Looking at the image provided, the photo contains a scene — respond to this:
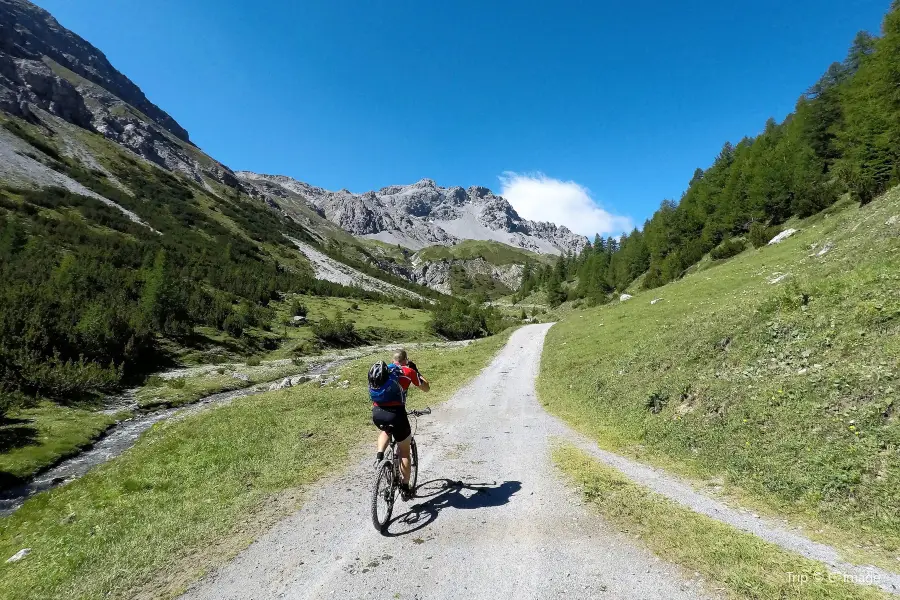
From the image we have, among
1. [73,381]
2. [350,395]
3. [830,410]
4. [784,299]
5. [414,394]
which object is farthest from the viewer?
[73,381]

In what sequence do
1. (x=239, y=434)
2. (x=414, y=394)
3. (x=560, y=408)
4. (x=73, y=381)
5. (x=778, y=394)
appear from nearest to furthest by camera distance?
(x=778, y=394), (x=239, y=434), (x=560, y=408), (x=414, y=394), (x=73, y=381)

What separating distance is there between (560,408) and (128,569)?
1671cm

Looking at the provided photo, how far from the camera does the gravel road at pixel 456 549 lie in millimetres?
6211

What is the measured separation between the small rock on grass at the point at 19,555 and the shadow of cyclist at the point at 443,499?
845 centimetres

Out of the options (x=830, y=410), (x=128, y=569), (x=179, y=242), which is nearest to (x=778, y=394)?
(x=830, y=410)

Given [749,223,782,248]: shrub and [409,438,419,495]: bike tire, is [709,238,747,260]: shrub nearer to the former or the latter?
[749,223,782,248]: shrub

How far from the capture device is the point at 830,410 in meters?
9.43

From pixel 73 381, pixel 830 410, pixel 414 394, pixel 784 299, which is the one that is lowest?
pixel 73 381

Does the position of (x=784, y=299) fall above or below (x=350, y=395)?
above

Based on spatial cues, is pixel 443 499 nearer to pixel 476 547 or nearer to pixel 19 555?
pixel 476 547

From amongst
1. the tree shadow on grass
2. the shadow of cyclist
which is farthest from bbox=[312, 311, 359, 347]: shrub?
the shadow of cyclist

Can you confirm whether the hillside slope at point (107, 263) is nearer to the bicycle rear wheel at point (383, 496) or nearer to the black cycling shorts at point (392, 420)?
the black cycling shorts at point (392, 420)

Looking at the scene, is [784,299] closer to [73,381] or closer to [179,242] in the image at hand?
[73,381]

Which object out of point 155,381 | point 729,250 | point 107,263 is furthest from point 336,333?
point 729,250
